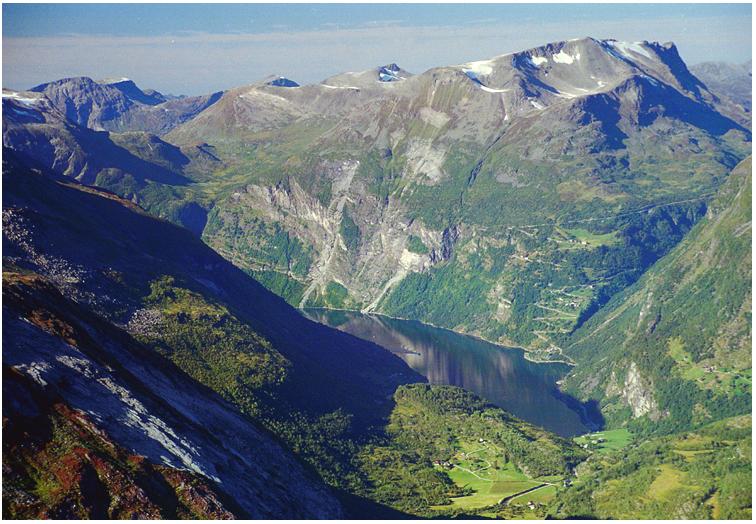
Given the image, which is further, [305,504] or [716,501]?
[716,501]

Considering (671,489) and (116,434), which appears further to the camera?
(671,489)

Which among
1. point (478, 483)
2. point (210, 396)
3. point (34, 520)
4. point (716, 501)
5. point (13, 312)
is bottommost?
point (478, 483)

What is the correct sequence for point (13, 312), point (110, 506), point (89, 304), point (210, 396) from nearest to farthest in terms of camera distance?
point (110, 506), point (13, 312), point (210, 396), point (89, 304)

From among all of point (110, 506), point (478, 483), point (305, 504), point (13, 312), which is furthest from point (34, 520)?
point (478, 483)

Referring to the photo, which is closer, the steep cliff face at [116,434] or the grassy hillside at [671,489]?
the steep cliff face at [116,434]

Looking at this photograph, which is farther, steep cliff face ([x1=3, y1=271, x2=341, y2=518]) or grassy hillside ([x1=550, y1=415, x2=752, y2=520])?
grassy hillside ([x1=550, y1=415, x2=752, y2=520])

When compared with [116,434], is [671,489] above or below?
below

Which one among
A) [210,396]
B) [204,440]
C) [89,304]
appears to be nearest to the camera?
[204,440]

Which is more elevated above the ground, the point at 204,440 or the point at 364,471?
the point at 204,440

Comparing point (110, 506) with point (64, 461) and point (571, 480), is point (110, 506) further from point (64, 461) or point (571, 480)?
point (571, 480)

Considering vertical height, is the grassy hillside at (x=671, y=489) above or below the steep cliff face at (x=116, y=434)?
below

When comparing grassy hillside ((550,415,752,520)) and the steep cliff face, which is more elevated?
the steep cliff face
